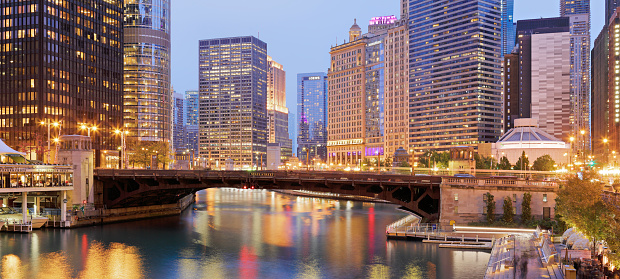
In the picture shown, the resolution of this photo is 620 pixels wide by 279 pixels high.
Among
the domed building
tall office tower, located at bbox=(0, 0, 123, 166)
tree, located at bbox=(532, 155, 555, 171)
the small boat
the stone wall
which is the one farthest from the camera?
the domed building

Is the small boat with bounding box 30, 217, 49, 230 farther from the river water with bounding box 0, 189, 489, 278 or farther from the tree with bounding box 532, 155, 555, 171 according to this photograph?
the tree with bounding box 532, 155, 555, 171

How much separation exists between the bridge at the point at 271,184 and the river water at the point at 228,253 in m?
6.31

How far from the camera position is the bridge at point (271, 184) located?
80.2m

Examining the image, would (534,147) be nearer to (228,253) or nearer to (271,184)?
(271,184)

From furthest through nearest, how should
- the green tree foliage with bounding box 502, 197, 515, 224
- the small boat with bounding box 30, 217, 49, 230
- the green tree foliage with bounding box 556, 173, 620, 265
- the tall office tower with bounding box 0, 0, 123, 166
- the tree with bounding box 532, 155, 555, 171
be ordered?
the tall office tower with bounding box 0, 0, 123, 166, the tree with bounding box 532, 155, 555, 171, the small boat with bounding box 30, 217, 49, 230, the green tree foliage with bounding box 502, 197, 515, 224, the green tree foliage with bounding box 556, 173, 620, 265

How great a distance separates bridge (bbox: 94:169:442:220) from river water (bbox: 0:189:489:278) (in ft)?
20.7

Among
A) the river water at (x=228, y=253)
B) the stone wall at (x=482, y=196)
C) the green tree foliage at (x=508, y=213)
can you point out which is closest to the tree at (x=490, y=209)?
the stone wall at (x=482, y=196)

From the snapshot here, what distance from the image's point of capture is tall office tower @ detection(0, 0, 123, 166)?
155625 mm

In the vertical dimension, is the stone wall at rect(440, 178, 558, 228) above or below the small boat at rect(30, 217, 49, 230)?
above

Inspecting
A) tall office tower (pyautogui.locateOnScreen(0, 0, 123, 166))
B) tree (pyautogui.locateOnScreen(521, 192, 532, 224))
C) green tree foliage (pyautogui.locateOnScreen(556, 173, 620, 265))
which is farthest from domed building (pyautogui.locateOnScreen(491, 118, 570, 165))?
green tree foliage (pyautogui.locateOnScreen(556, 173, 620, 265))

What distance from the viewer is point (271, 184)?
90938mm

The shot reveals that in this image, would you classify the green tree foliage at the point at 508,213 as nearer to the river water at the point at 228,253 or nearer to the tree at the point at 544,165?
the river water at the point at 228,253

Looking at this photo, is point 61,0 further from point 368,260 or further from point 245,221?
point 368,260

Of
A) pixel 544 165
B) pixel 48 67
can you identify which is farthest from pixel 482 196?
pixel 48 67
